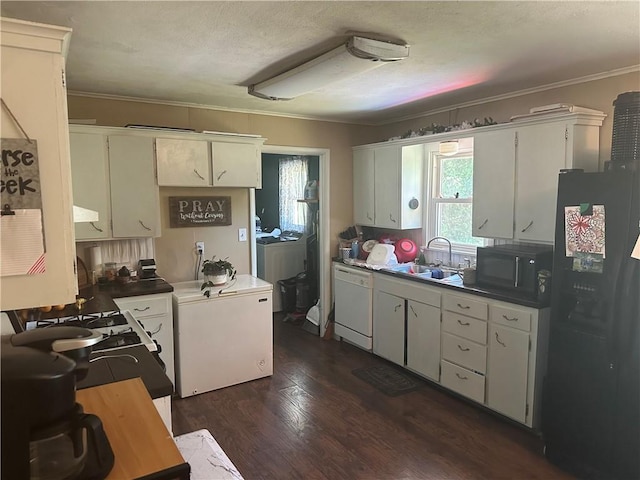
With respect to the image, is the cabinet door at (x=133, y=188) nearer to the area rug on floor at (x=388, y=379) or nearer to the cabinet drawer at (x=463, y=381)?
the area rug on floor at (x=388, y=379)

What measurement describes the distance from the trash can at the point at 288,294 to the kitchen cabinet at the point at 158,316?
93.7 inches

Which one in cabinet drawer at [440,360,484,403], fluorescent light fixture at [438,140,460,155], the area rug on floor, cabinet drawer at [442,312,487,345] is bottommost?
the area rug on floor

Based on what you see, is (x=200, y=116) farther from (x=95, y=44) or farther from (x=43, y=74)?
(x=43, y=74)

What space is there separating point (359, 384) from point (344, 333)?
97 cm

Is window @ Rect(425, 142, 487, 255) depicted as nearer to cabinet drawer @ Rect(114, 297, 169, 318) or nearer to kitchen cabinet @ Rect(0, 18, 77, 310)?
cabinet drawer @ Rect(114, 297, 169, 318)

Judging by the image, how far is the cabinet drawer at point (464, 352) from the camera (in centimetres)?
327

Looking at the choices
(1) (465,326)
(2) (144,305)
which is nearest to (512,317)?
(1) (465,326)

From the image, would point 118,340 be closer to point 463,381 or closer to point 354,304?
point 463,381

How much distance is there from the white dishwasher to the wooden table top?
289cm

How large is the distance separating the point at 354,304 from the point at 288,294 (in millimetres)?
1458

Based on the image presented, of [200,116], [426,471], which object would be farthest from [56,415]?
[200,116]

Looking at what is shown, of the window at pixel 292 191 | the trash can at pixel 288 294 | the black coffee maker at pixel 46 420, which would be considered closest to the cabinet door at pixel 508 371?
the black coffee maker at pixel 46 420

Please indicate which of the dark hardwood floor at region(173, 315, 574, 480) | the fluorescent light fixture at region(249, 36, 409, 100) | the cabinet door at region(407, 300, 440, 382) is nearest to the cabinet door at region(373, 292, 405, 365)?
the cabinet door at region(407, 300, 440, 382)

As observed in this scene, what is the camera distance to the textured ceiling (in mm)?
1913
